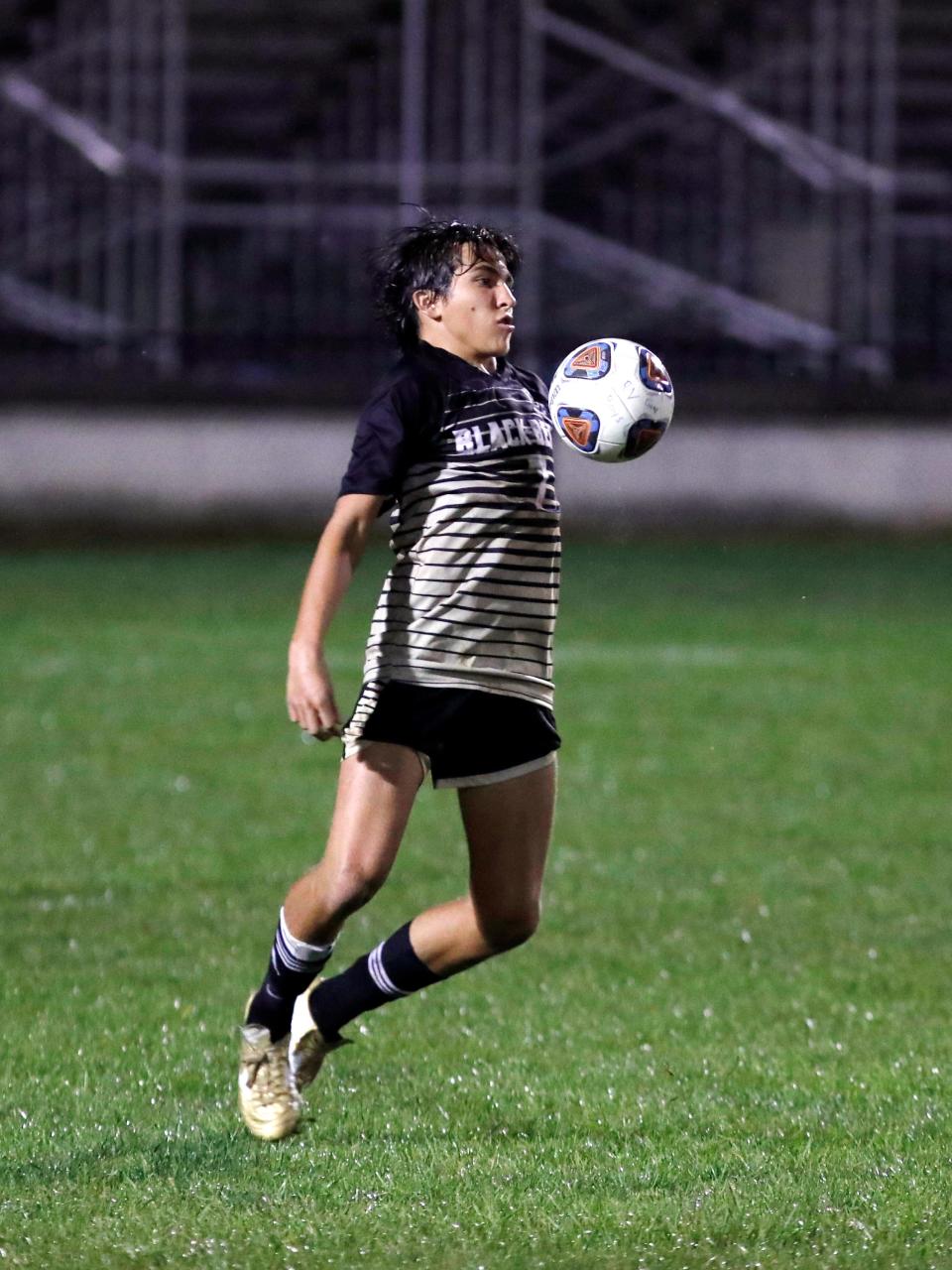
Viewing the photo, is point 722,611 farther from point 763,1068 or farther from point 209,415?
point 763,1068

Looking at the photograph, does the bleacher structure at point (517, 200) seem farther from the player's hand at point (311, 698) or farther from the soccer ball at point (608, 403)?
the player's hand at point (311, 698)

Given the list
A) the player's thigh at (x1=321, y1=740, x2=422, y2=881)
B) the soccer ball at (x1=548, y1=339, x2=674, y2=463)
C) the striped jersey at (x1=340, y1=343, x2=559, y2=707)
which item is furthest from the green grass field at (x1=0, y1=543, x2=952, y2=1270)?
the soccer ball at (x1=548, y1=339, x2=674, y2=463)

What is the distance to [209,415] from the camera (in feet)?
78.7

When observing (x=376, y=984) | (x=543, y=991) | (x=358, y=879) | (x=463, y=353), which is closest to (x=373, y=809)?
(x=358, y=879)

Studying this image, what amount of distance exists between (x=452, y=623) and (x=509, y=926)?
752 millimetres

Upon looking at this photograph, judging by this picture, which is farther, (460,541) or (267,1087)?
(267,1087)

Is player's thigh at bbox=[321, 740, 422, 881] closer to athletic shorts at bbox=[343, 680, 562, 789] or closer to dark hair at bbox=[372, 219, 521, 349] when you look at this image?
athletic shorts at bbox=[343, 680, 562, 789]

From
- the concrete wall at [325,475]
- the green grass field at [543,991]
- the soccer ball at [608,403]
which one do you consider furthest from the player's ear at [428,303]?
the concrete wall at [325,475]

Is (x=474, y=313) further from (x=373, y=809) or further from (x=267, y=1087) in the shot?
(x=267, y=1087)

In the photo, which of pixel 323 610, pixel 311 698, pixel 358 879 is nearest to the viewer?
pixel 311 698

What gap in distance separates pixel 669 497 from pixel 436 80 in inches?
217

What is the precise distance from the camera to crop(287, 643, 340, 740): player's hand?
4750 millimetres

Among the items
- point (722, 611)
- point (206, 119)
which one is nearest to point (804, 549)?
point (722, 611)

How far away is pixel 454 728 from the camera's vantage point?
16.5ft
